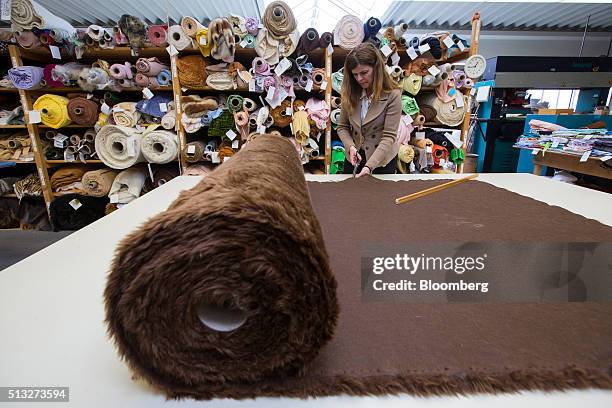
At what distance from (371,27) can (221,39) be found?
974mm

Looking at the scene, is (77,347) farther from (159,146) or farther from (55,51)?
(55,51)

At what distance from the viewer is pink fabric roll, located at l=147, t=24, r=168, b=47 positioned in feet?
6.47

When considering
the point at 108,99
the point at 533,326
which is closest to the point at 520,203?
the point at 533,326

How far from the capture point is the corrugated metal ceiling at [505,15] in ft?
13.1

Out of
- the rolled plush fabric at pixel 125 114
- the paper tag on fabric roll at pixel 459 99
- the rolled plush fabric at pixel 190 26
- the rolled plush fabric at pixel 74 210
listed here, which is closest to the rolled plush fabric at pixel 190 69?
the rolled plush fabric at pixel 190 26

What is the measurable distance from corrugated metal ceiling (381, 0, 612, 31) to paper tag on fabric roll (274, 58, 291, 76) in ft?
8.64

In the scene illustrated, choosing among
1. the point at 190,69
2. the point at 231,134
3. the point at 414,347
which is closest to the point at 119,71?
the point at 190,69

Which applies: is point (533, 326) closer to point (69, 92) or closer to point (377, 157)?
point (377, 157)

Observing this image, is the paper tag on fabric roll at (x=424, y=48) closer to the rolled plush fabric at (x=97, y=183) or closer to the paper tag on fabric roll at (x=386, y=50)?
the paper tag on fabric roll at (x=386, y=50)

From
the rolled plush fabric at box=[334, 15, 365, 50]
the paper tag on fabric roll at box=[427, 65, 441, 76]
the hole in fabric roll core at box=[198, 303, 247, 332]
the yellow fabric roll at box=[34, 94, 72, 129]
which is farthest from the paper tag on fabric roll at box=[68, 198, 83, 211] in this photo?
the paper tag on fabric roll at box=[427, 65, 441, 76]

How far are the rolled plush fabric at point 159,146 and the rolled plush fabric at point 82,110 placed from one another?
436 mm

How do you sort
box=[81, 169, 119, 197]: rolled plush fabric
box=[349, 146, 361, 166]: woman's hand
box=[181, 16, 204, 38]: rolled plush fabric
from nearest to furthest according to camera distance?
1. box=[349, 146, 361, 166]: woman's hand
2. box=[181, 16, 204, 38]: rolled plush fabric
3. box=[81, 169, 119, 197]: rolled plush fabric

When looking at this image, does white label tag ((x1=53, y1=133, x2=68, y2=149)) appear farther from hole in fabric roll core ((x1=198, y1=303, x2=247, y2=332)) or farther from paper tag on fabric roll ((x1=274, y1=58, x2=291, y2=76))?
hole in fabric roll core ((x1=198, y1=303, x2=247, y2=332))

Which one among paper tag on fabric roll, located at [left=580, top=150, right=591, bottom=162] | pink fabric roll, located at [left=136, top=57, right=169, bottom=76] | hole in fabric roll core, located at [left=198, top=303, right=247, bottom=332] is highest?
pink fabric roll, located at [left=136, top=57, right=169, bottom=76]
